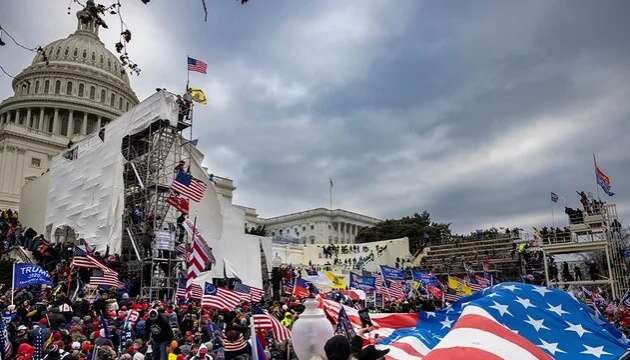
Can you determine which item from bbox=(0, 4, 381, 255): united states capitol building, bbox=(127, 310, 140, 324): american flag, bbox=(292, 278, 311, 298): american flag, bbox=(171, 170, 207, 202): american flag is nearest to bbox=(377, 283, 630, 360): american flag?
bbox=(127, 310, 140, 324): american flag

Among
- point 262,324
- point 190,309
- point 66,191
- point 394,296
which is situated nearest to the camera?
point 262,324

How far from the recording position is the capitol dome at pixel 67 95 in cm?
7125

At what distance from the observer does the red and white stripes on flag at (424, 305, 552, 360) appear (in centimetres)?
493

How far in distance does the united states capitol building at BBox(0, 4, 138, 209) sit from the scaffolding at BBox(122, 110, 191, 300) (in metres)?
36.9

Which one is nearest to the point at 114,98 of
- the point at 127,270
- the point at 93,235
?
the point at 93,235

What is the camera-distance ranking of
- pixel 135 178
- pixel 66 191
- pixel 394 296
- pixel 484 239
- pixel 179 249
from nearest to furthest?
1. pixel 394 296
2. pixel 179 249
3. pixel 135 178
4. pixel 66 191
5. pixel 484 239

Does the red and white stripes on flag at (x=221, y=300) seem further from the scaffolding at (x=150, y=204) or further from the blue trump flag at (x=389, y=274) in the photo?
the scaffolding at (x=150, y=204)

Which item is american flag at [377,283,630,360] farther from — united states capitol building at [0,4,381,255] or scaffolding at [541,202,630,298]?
united states capitol building at [0,4,381,255]

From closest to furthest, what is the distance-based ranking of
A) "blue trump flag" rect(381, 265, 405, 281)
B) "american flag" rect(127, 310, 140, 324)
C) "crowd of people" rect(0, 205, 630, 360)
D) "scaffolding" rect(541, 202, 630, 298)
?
"crowd of people" rect(0, 205, 630, 360)
"american flag" rect(127, 310, 140, 324)
"blue trump flag" rect(381, 265, 405, 281)
"scaffolding" rect(541, 202, 630, 298)

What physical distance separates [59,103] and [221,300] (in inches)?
2667

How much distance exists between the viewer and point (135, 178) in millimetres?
30953

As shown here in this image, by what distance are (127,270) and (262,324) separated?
66.0 feet

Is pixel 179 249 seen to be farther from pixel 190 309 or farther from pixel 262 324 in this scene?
pixel 262 324

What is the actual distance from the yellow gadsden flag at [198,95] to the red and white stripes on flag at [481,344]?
2711cm
